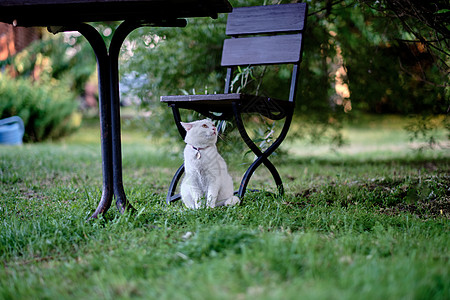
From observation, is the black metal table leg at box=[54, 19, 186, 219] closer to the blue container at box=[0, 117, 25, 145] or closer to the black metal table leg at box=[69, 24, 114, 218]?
the black metal table leg at box=[69, 24, 114, 218]

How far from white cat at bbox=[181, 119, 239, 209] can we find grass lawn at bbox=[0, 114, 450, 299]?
0.14 meters

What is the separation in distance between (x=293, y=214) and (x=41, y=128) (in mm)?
6750

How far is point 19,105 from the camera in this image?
755cm

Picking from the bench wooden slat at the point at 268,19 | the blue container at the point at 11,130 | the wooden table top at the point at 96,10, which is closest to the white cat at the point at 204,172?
the wooden table top at the point at 96,10

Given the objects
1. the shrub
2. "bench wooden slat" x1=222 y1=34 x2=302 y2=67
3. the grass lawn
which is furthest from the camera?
the shrub

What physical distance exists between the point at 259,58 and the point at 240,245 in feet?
6.13

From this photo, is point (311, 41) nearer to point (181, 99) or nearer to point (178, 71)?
point (178, 71)

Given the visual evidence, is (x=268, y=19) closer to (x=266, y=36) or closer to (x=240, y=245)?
(x=266, y=36)

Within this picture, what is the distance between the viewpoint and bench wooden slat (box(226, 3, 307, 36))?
3043 millimetres

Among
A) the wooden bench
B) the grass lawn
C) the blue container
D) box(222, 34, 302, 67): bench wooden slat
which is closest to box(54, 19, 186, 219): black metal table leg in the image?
the grass lawn

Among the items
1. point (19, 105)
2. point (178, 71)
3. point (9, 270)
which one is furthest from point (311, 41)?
point (19, 105)

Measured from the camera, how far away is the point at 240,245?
163 cm

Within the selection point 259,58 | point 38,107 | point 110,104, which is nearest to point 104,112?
point 110,104

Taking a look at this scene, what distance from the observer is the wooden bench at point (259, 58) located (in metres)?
2.60
